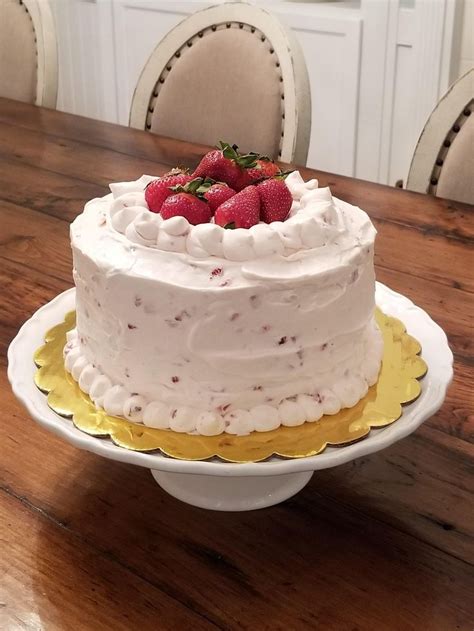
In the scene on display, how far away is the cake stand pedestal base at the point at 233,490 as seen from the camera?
884 millimetres

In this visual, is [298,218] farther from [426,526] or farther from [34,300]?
[34,300]

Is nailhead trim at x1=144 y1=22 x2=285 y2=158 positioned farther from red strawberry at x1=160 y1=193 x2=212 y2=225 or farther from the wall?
the wall

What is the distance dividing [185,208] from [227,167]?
10cm

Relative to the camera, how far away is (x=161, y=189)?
93 centimetres

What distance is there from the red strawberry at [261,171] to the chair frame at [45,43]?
1.44 m

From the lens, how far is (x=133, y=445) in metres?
0.82

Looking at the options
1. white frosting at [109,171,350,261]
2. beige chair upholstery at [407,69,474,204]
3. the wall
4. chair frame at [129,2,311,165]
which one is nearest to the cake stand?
white frosting at [109,171,350,261]

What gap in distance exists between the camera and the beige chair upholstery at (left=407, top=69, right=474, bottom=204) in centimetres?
162

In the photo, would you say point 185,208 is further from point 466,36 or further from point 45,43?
point 466,36

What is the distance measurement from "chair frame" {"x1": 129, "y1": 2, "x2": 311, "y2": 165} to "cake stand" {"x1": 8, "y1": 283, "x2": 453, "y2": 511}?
0.81m

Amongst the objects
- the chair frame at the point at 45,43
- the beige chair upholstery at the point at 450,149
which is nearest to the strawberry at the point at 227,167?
the beige chair upholstery at the point at 450,149

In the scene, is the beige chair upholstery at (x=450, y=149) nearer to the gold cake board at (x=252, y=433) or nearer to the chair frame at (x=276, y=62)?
the chair frame at (x=276, y=62)

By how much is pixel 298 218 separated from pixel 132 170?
92 centimetres

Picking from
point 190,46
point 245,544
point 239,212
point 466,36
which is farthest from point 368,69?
point 245,544
